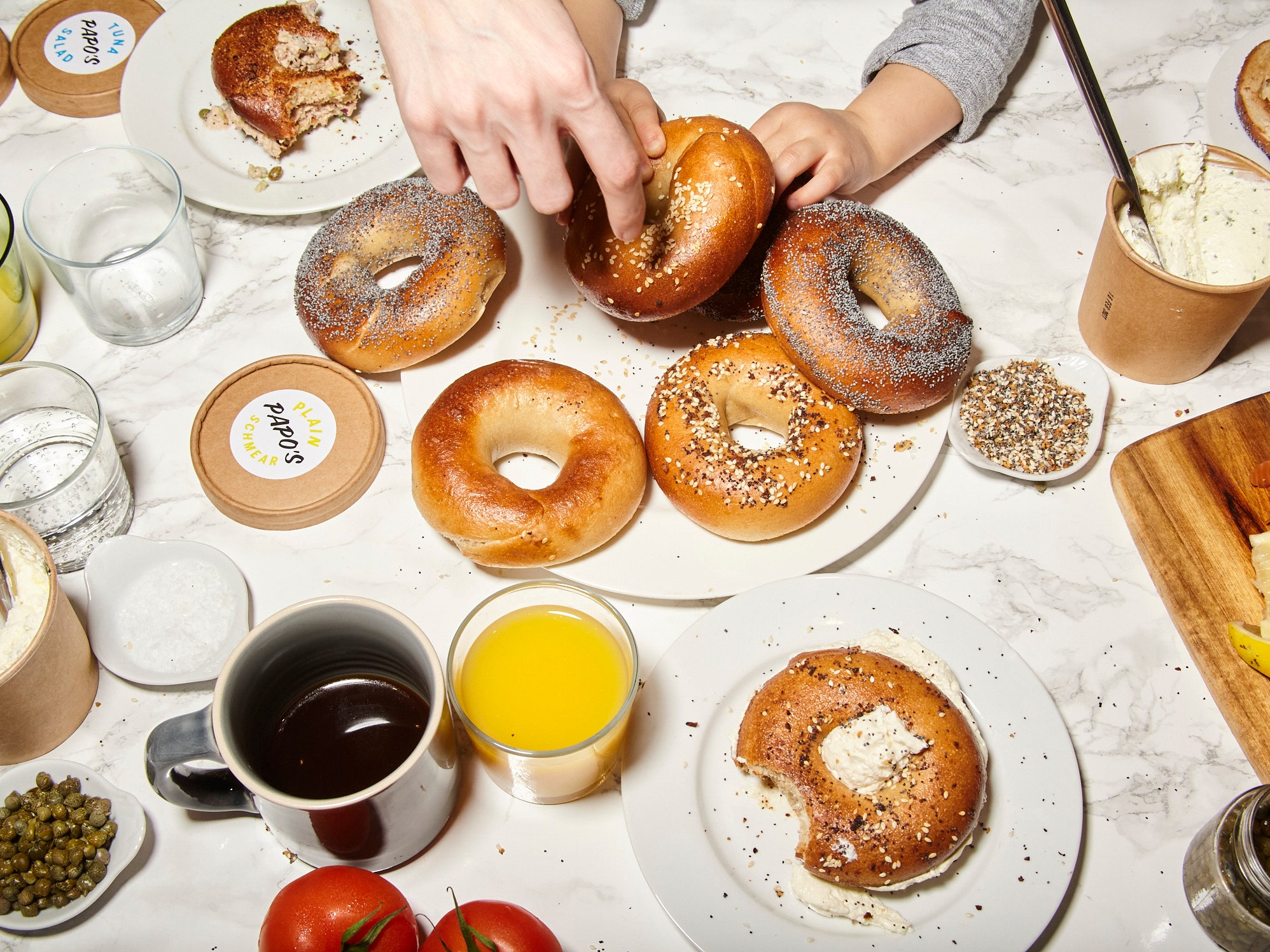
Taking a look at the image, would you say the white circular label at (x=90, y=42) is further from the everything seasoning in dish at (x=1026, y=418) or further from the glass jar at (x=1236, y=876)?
the glass jar at (x=1236, y=876)

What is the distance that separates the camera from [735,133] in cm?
146

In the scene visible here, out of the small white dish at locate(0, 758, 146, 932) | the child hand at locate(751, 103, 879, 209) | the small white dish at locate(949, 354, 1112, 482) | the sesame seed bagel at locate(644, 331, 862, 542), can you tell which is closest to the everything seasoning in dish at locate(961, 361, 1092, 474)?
the small white dish at locate(949, 354, 1112, 482)

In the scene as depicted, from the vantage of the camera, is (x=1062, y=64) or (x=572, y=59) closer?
(x=572, y=59)

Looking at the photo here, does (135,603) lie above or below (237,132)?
below

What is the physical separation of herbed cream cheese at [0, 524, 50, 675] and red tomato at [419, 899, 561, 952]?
0.65m

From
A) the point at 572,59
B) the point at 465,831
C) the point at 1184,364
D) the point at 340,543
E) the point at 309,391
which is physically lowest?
the point at 465,831

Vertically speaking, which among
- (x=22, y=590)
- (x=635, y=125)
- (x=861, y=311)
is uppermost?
(x=635, y=125)

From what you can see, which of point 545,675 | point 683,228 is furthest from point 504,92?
point 545,675

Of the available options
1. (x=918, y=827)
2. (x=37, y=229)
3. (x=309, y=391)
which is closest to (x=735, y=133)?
(x=309, y=391)

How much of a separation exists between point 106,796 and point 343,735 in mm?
362

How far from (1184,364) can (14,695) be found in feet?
5.90

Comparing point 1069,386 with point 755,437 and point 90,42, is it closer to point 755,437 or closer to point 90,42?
point 755,437

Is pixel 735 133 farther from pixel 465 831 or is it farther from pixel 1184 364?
pixel 465 831

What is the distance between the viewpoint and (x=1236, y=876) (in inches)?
48.3
